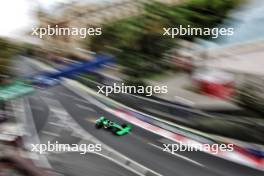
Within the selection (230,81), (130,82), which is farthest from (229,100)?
(130,82)

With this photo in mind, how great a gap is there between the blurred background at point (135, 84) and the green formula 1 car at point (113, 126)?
5 cm

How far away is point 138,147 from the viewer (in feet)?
10.4

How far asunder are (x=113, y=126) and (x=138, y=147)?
25cm

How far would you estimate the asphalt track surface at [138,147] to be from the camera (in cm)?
295

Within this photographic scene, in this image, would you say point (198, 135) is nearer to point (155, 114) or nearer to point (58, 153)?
point (155, 114)

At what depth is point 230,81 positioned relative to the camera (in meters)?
3.35
